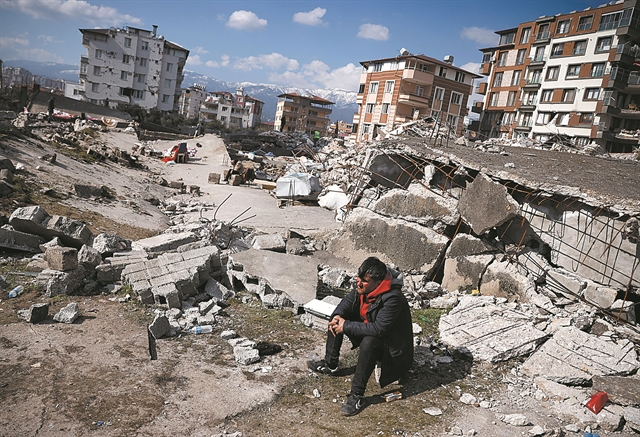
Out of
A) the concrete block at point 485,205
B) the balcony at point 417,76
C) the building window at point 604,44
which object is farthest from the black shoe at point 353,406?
the balcony at point 417,76

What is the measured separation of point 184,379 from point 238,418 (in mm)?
786

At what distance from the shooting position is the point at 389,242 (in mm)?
7797

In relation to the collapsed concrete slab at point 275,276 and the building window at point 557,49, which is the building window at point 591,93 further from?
the collapsed concrete slab at point 275,276

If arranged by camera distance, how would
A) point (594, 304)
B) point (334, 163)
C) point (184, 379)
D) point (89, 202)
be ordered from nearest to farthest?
point (184, 379) < point (594, 304) < point (89, 202) < point (334, 163)

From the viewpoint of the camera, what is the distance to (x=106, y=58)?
54.4 meters

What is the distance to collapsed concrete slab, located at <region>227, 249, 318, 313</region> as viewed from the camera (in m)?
5.96

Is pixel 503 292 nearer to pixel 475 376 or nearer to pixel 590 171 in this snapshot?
pixel 475 376

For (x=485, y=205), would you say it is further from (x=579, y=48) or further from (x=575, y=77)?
(x=579, y=48)

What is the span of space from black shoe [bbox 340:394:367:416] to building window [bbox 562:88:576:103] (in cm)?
3903

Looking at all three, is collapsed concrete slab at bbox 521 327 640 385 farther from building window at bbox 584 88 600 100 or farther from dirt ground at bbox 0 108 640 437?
building window at bbox 584 88 600 100

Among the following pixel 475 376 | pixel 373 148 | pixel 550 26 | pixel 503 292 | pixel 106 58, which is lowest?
pixel 475 376

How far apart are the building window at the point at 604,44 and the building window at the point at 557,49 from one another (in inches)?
123

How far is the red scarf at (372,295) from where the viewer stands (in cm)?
385

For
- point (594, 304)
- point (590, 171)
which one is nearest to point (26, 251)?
point (594, 304)
